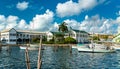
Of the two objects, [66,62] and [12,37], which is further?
[12,37]

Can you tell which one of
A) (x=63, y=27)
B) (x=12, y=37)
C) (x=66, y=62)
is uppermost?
(x=63, y=27)

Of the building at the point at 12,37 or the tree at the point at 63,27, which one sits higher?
the tree at the point at 63,27

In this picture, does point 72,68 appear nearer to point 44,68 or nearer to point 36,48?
point 44,68

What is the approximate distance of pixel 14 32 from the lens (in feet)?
620

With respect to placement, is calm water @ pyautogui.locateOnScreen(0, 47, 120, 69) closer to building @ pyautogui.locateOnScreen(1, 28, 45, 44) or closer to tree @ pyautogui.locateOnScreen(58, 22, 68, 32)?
tree @ pyautogui.locateOnScreen(58, 22, 68, 32)

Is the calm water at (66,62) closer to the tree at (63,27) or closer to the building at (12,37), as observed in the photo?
the tree at (63,27)

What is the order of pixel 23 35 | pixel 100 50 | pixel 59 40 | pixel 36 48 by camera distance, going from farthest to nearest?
pixel 23 35
pixel 59 40
pixel 36 48
pixel 100 50

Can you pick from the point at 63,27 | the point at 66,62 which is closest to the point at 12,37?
the point at 63,27

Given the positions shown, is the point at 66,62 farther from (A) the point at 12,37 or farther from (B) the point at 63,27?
(A) the point at 12,37

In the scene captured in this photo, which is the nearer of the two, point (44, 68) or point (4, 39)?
point (44, 68)

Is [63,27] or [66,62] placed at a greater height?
[63,27]

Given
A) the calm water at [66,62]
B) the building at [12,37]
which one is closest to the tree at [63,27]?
the building at [12,37]

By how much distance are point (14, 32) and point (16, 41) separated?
8173mm

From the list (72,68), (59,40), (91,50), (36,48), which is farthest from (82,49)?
(59,40)
